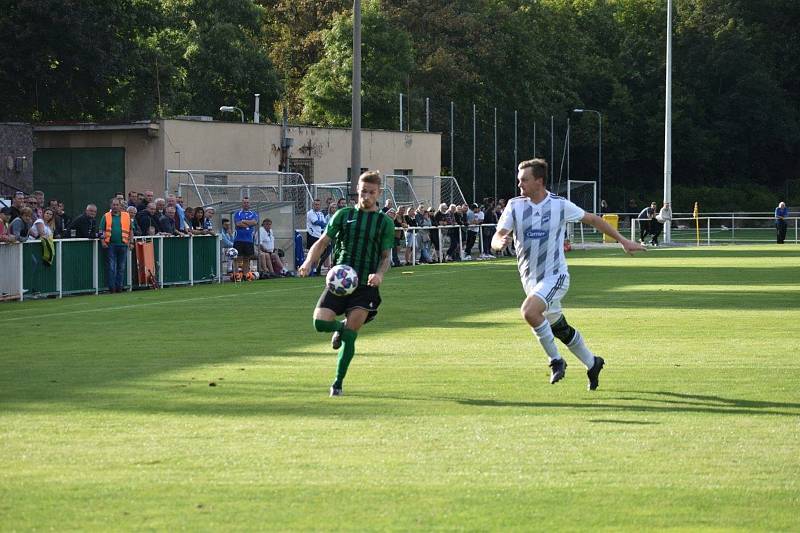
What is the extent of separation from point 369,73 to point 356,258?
59049mm

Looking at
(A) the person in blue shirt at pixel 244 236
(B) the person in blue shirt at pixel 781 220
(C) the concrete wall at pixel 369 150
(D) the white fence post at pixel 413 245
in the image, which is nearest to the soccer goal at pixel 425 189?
(C) the concrete wall at pixel 369 150

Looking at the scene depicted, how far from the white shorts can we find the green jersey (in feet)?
4.22

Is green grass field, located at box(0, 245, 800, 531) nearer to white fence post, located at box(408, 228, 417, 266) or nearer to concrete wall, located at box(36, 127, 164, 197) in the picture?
white fence post, located at box(408, 228, 417, 266)

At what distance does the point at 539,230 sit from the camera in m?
12.2

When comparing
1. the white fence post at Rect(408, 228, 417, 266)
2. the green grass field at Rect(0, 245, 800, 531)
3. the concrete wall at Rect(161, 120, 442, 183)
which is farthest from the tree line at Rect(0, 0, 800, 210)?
the green grass field at Rect(0, 245, 800, 531)

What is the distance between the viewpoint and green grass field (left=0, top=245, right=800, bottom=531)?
736 centimetres

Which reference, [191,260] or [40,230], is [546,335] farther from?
[191,260]

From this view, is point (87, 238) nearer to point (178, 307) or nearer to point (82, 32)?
point (178, 307)

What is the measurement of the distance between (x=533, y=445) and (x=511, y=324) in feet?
33.8

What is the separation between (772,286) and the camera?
2856cm

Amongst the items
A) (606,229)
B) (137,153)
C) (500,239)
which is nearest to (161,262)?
(137,153)

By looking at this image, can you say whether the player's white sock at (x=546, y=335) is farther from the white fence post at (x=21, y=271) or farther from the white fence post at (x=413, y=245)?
the white fence post at (x=413, y=245)

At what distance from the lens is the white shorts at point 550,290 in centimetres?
1216

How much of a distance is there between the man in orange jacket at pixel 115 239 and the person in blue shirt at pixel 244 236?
4.32 metres
